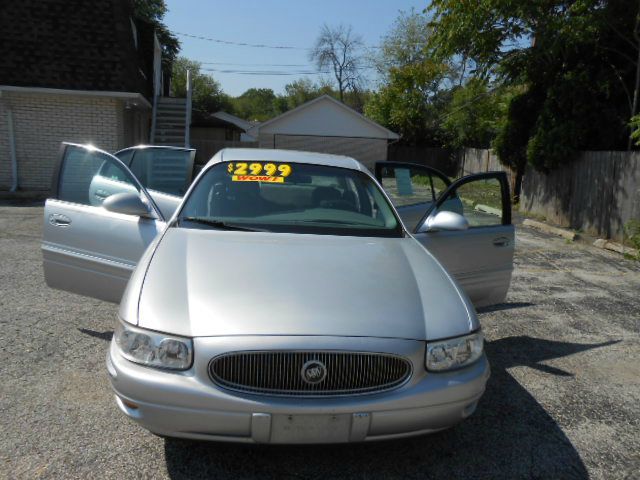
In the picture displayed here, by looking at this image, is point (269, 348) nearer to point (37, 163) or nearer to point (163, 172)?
point (163, 172)

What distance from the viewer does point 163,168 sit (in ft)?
18.7

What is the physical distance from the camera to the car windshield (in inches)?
146

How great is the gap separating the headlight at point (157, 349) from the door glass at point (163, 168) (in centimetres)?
298

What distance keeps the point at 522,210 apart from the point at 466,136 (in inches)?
634

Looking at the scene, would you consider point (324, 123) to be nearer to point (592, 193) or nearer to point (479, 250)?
point (592, 193)

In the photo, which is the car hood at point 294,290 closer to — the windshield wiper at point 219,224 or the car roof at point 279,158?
the windshield wiper at point 219,224

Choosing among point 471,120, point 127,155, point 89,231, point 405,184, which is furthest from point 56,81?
point 471,120

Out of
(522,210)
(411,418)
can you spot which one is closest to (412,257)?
(411,418)

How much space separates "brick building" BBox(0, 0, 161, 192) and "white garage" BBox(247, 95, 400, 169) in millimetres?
13878

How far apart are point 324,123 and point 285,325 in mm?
27294

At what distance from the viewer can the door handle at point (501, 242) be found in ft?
15.1

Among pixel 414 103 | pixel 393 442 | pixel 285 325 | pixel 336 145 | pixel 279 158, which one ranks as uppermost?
pixel 414 103

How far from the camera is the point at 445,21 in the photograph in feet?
44.3

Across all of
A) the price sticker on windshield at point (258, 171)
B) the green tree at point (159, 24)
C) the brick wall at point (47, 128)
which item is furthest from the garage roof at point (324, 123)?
the price sticker on windshield at point (258, 171)
